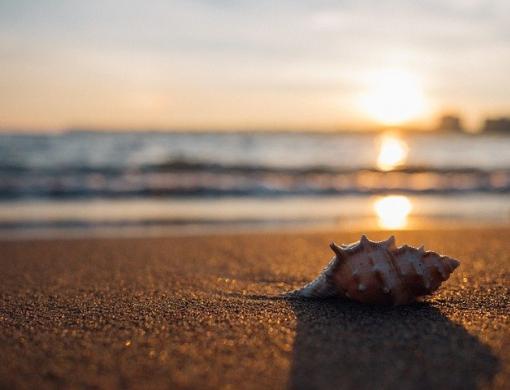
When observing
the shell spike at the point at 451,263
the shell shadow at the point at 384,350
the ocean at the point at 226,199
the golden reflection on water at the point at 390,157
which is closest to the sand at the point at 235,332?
the shell shadow at the point at 384,350

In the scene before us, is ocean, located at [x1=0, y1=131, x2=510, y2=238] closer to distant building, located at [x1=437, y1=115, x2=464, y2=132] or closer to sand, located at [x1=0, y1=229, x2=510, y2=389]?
sand, located at [x1=0, y1=229, x2=510, y2=389]

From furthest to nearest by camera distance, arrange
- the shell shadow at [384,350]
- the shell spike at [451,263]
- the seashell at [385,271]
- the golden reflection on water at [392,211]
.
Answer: the golden reflection on water at [392,211] → the shell spike at [451,263] → the seashell at [385,271] → the shell shadow at [384,350]

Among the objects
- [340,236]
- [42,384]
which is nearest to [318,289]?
[42,384]

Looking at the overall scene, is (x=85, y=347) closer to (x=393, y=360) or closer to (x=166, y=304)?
(x=166, y=304)

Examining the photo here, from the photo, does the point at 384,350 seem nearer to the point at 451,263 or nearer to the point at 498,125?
the point at 451,263

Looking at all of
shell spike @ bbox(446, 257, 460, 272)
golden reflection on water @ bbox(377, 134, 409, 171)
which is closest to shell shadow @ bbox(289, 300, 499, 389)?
shell spike @ bbox(446, 257, 460, 272)

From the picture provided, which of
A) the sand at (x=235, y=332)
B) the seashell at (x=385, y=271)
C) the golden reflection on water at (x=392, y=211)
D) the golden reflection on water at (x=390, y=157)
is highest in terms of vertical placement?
the golden reflection on water at (x=390, y=157)

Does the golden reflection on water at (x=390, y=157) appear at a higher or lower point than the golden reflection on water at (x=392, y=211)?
higher

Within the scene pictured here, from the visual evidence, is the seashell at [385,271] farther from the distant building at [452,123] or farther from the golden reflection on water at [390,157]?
the distant building at [452,123]
